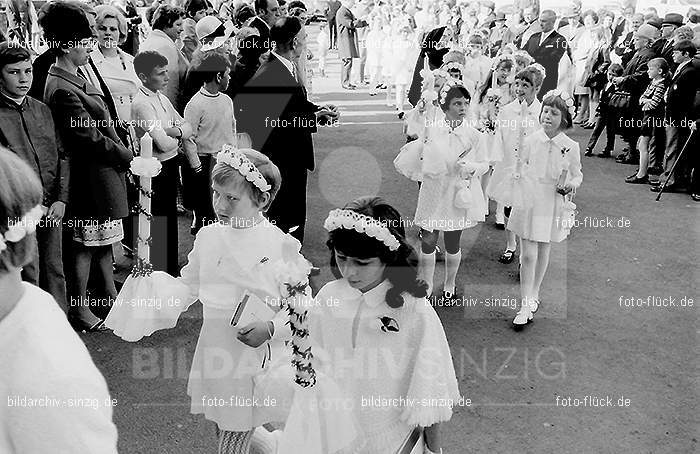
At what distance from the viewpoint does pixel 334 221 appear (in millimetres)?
2619

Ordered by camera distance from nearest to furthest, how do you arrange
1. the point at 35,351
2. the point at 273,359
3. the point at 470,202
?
the point at 35,351 < the point at 273,359 < the point at 470,202

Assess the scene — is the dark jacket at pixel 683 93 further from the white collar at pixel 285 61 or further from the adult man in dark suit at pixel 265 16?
the white collar at pixel 285 61

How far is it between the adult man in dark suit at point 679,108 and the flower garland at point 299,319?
26.2 ft

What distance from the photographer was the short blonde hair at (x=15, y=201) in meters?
1.55

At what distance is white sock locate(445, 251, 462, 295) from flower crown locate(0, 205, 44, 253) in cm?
449

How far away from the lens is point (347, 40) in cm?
1577

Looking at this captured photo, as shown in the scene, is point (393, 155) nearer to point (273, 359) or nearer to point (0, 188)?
Answer: point (273, 359)

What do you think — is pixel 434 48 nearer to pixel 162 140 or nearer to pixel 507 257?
pixel 507 257

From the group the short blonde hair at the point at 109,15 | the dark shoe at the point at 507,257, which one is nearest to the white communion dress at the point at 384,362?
the dark shoe at the point at 507,257

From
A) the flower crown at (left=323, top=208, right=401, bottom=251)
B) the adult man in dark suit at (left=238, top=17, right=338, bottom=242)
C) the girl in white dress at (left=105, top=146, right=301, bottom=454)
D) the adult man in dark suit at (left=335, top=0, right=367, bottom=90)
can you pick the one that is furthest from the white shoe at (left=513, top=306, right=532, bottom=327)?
the adult man in dark suit at (left=335, top=0, right=367, bottom=90)

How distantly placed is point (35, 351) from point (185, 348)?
3.54 metres

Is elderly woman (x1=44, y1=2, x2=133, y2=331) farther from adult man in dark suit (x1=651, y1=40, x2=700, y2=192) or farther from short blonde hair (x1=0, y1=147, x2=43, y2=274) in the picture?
adult man in dark suit (x1=651, y1=40, x2=700, y2=192)

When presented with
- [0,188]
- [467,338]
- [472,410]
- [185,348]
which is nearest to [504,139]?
[467,338]

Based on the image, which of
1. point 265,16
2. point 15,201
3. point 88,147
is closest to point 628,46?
point 265,16
